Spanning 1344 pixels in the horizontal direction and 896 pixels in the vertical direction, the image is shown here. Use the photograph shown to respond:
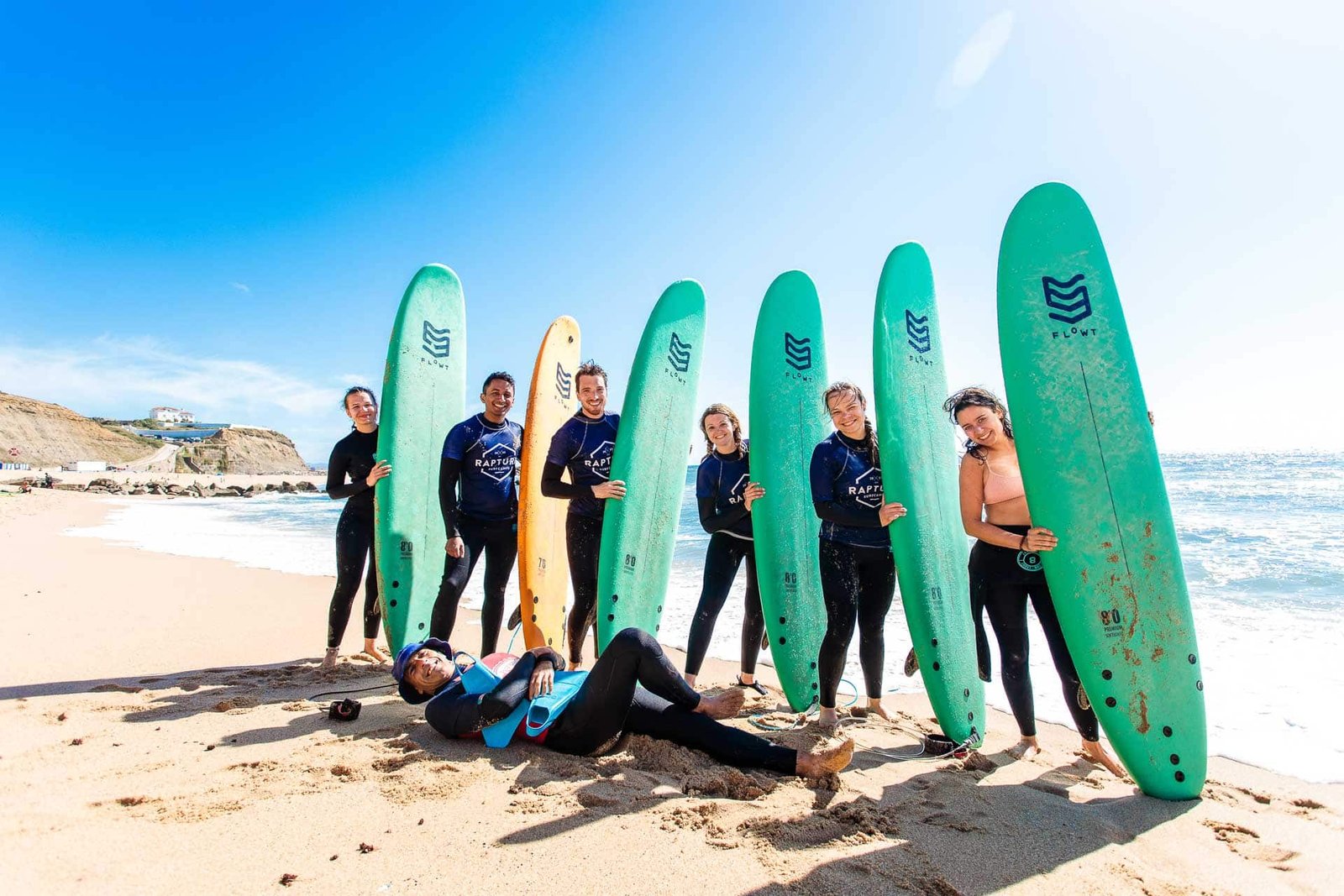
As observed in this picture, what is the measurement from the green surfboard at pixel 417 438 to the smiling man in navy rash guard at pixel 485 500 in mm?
349

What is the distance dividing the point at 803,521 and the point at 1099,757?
5.00ft

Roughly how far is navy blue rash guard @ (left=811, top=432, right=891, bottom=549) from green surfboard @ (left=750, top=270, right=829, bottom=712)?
0.43 m

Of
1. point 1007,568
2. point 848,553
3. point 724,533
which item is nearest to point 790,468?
point 724,533

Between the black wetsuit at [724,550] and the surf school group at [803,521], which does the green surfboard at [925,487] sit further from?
the black wetsuit at [724,550]

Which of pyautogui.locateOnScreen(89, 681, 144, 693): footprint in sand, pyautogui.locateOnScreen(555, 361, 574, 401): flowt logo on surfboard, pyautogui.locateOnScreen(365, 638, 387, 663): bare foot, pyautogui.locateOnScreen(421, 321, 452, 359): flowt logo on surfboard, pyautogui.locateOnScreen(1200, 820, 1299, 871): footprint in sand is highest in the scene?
pyautogui.locateOnScreen(421, 321, 452, 359): flowt logo on surfboard

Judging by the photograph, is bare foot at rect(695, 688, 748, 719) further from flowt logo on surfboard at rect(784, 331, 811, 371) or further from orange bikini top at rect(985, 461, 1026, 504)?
flowt logo on surfboard at rect(784, 331, 811, 371)

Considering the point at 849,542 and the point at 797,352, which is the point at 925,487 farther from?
the point at 797,352

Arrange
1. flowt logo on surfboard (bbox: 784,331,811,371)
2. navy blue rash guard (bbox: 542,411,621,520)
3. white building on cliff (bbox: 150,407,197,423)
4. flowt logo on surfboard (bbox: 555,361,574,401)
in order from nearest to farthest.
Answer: navy blue rash guard (bbox: 542,411,621,520)
flowt logo on surfboard (bbox: 784,331,811,371)
flowt logo on surfboard (bbox: 555,361,574,401)
white building on cliff (bbox: 150,407,197,423)

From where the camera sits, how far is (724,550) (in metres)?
3.42

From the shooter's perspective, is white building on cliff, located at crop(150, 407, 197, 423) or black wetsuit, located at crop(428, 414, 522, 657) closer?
black wetsuit, located at crop(428, 414, 522, 657)

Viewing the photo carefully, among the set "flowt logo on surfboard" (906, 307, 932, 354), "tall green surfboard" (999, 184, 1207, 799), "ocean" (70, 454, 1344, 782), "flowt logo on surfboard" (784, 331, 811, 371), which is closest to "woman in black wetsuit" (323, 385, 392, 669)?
"ocean" (70, 454, 1344, 782)

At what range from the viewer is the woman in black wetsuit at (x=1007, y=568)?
2.54 m

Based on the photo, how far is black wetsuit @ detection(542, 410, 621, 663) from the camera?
11.4ft

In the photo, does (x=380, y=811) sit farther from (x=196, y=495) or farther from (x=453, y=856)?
(x=196, y=495)
